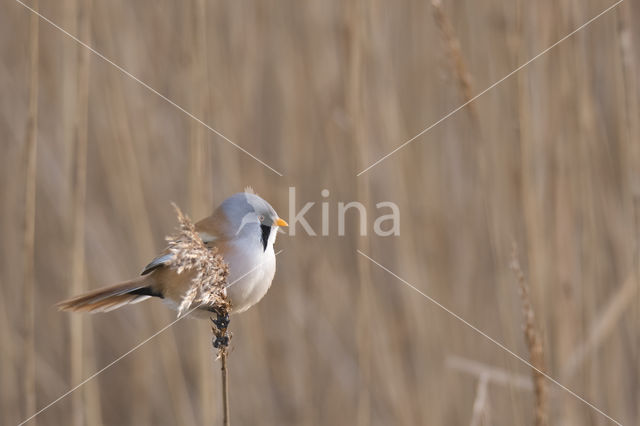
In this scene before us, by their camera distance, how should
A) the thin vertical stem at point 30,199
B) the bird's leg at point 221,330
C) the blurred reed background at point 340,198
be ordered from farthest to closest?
the blurred reed background at point 340,198, the thin vertical stem at point 30,199, the bird's leg at point 221,330

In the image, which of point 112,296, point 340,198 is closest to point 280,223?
point 112,296

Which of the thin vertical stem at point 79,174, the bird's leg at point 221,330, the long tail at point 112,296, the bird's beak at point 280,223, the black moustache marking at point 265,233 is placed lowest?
the bird's leg at point 221,330

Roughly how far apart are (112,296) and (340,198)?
3.90 ft

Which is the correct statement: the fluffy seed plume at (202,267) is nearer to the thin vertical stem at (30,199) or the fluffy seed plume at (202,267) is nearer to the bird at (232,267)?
the bird at (232,267)

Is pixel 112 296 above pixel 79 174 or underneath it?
underneath

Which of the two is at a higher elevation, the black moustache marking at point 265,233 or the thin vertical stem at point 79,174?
the thin vertical stem at point 79,174

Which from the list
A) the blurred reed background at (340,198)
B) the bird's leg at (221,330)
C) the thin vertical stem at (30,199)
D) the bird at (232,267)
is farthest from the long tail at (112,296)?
the blurred reed background at (340,198)

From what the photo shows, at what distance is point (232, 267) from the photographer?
840 mm

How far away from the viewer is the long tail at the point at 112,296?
83 centimetres

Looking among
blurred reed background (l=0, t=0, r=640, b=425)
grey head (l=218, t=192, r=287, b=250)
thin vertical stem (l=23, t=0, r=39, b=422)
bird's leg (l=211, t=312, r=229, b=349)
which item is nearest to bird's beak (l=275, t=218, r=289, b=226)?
grey head (l=218, t=192, r=287, b=250)

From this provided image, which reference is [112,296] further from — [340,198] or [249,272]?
[340,198]

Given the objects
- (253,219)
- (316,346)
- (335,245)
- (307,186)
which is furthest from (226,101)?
(253,219)

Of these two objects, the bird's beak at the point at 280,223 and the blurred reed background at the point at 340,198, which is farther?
the blurred reed background at the point at 340,198

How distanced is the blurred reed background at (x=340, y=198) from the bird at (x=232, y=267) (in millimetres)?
708
